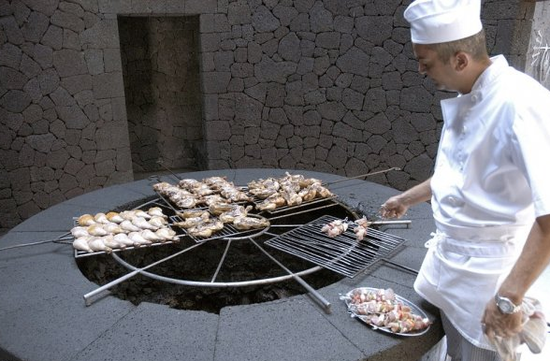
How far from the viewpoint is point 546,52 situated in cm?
627

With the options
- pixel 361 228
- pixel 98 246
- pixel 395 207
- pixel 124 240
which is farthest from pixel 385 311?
pixel 98 246

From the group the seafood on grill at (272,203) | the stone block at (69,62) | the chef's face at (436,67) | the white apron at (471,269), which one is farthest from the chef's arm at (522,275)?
the stone block at (69,62)

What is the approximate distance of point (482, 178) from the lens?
5.53ft

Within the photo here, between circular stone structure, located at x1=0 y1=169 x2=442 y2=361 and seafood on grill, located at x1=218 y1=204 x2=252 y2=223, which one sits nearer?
circular stone structure, located at x1=0 y1=169 x2=442 y2=361

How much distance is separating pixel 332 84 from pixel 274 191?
12.2 feet

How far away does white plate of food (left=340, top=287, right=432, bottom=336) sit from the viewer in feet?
6.45

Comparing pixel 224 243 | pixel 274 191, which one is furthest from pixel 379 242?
pixel 224 243

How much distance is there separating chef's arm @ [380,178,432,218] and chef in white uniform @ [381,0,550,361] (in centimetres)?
42

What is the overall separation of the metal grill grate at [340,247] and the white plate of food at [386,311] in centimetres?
23

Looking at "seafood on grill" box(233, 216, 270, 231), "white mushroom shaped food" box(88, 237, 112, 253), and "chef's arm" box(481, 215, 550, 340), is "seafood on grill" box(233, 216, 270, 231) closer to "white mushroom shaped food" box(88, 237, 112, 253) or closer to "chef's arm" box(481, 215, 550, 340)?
"white mushroom shaped food" box(88, 237, 112, 253)

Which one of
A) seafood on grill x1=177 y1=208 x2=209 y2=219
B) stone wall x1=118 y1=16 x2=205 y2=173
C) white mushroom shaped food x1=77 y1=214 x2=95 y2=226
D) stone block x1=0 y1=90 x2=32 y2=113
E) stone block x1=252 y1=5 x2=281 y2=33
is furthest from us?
stone wall x1=118 y1=16 x2=205 y2=173

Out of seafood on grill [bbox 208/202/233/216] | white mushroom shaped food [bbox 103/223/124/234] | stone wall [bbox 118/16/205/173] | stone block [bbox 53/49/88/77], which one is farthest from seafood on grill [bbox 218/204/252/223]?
stone wall [bbox 118/16/205/173]

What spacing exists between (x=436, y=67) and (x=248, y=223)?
1.63 m

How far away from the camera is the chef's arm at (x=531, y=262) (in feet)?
4.82
